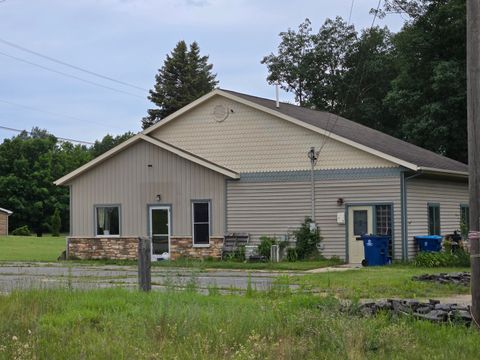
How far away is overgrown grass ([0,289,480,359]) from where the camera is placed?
8250 mm

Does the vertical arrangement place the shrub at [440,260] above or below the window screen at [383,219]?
below

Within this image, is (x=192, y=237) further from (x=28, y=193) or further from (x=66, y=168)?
(x=66, y=168)

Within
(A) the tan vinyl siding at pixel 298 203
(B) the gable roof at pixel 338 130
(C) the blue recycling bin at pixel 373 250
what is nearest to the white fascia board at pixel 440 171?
Result: (B) the gable roof at pixel 338 130

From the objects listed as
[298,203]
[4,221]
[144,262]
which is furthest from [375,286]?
[4,221]

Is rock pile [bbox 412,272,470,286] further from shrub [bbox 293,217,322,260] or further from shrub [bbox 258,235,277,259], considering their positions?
shrub [bbox 258,235,277,259]

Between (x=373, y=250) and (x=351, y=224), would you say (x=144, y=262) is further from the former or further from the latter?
(x=351, y=224)

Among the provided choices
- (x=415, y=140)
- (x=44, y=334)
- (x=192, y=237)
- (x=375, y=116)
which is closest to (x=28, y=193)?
(x=375, y=116)

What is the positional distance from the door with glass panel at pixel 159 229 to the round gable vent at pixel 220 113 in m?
4.32

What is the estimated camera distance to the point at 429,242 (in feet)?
86.6

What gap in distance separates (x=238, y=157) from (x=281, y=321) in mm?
20471

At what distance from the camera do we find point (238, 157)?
30.0 metres

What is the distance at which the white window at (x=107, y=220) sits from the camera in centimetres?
3075

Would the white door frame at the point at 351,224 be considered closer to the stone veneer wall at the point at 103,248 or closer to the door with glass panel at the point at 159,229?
the door with glass panel at the point at 159,229

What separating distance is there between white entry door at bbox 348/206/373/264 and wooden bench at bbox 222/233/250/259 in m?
4.06
